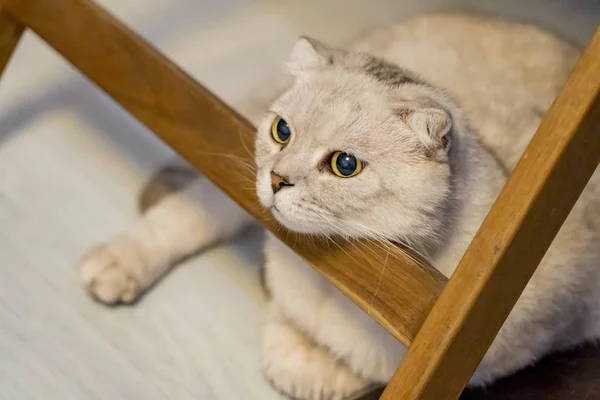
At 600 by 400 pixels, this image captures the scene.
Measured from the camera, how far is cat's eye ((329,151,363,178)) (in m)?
0.78

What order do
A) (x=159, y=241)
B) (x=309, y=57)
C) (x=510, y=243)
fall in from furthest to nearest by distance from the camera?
1. (x=159, y=241)
2. (x=309, y=57)
3. (x=510, y=243)

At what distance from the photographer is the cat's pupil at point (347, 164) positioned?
78 cm

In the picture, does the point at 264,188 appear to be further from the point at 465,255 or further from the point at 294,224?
the point at 465,255

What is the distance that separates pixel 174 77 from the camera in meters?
0.99

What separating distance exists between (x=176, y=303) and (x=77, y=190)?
321 millimetres

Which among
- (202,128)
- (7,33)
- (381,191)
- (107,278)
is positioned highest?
(381,191)

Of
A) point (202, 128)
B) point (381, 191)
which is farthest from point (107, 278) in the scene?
point (381, 191)

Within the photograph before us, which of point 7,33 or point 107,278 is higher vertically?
point 7,33

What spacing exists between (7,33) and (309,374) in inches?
32.8

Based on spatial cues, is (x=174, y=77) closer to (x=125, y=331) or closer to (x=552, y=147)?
(x=125, y=331)

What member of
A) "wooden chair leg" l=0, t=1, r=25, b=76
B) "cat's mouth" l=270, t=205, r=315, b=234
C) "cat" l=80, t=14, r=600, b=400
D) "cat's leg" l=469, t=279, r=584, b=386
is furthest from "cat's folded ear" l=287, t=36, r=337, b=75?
"wooden chair leg" l=0, t=1, r=25, b=76

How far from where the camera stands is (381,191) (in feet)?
2.55

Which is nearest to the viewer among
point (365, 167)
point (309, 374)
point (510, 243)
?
point (510, 243)

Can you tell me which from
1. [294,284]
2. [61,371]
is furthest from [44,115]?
[294,284]
